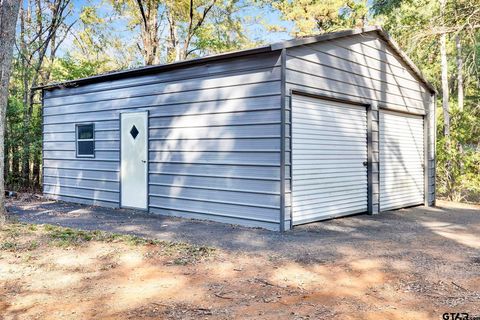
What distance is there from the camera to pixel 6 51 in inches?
228

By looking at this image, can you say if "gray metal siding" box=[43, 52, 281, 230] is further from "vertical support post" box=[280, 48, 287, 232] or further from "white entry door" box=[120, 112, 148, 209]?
"white entry door" box=[120, 112, 148, 209]

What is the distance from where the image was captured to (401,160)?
8891mm

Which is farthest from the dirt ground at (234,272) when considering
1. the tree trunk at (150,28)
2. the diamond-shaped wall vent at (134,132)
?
the tree trunk at (150,28)

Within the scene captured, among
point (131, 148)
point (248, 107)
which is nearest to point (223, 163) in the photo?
point (248, 107)

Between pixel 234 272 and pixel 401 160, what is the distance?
626cm

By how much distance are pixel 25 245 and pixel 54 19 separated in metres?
9.85

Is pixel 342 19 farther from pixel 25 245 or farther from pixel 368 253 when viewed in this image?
pixel 25 245

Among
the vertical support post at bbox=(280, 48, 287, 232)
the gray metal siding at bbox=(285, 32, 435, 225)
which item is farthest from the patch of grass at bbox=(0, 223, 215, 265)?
the gray metal siding at bbox=(285, 32, 435, 225)

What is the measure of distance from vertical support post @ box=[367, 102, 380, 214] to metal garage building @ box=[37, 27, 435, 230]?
0.02 meters

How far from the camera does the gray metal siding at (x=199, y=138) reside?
6176 millimetres

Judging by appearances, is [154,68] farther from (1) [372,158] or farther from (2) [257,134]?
(1) [372,158]

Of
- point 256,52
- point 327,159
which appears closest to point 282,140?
point 256,52

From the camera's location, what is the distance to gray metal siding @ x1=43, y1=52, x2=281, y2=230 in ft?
20.3

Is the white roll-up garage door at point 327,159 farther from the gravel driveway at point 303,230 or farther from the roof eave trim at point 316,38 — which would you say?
the roof eave trim at point 316,38
